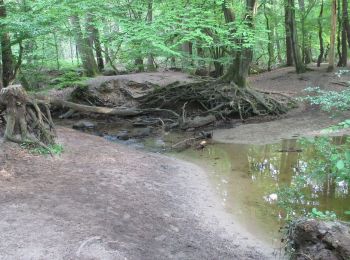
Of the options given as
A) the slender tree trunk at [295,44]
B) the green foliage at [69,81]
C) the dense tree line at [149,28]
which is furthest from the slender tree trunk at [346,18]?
the green foliage at [69,81]

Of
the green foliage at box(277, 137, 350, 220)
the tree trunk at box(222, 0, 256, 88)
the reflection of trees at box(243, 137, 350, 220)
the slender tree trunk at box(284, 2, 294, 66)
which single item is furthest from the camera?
the slender tree trunk at box(284, 2, 294, 66)

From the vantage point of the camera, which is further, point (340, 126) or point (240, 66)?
point (240, 66)

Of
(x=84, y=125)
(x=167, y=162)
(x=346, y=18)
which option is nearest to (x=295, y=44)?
(x=346, y=18)

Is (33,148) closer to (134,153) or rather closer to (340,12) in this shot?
(134,153)

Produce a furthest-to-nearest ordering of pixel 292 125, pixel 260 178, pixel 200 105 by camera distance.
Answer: pixel 200 105
pixel 292 125
pixel 260 178

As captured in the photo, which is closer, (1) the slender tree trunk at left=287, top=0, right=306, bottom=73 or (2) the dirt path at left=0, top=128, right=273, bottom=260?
(2) the dirt path at left=0, top=128, right=273, bottom=260

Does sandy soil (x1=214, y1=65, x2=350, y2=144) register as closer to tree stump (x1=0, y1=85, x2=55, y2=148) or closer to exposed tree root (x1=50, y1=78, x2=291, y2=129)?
exposed tree root (x1=50, y1=78, x2=291, y2=129)

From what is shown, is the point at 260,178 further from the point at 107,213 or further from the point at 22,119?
the point at 22,119

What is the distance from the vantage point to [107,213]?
5758 mm

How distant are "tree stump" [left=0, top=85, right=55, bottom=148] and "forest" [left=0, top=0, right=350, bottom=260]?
24 millimetres

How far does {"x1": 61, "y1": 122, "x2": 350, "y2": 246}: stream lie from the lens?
6.52 meters

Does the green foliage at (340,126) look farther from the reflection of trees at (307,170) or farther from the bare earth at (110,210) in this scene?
the bare earth at (110,210)

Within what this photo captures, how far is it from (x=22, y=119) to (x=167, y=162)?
3.54 m

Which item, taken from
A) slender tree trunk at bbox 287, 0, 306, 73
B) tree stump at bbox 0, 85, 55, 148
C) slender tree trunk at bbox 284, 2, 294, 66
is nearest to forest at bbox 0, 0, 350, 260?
tree stump at bbox 0, 85, 55, 148
